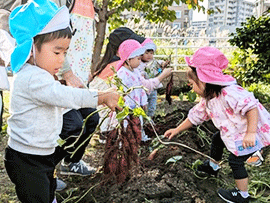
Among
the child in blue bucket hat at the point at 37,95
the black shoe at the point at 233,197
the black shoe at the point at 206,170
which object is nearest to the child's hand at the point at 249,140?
the black shoe at the point at 233,197

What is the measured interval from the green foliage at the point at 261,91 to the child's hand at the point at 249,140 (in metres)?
3.43

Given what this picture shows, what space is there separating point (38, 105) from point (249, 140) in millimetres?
1297

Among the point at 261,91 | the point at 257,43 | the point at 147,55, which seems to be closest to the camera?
the point at 147,55

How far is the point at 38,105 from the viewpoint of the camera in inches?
75.1

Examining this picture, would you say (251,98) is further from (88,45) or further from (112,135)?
(88,45)

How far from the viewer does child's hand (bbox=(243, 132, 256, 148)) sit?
231 centimetres

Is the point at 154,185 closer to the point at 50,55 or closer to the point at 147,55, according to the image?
the point at 50,55

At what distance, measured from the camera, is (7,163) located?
2.03 meters

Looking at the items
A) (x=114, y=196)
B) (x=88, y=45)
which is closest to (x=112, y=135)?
(x=114, y=196)

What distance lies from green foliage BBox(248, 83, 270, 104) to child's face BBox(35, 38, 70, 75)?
170 inches

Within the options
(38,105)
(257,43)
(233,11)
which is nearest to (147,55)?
(257,43)

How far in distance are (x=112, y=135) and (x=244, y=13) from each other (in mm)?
78924

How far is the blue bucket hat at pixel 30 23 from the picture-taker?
182 cm

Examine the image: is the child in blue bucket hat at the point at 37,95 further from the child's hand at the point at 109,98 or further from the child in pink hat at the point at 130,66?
the child in pink hat at the point at 130,66
